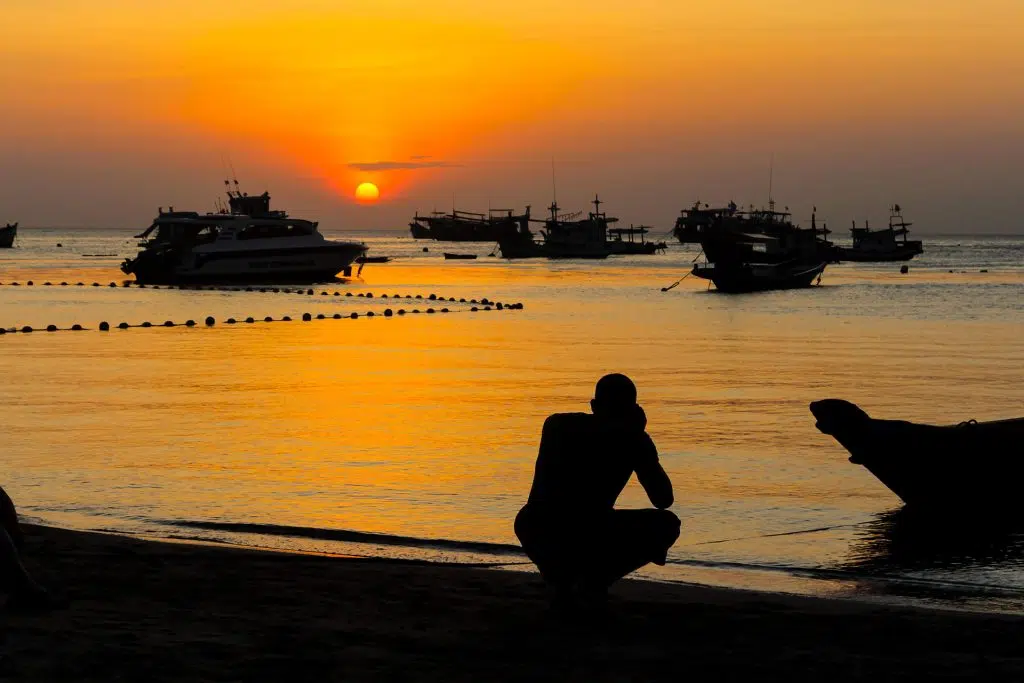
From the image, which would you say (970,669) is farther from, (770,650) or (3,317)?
(3,317)

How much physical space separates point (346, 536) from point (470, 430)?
670cm

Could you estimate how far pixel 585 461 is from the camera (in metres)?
6.99

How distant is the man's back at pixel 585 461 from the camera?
6934 millimetres

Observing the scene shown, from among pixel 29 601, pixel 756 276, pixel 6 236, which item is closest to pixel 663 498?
→ pixel 29 601

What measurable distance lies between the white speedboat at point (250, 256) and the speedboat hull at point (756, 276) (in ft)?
61.2

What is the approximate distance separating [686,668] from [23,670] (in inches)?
116

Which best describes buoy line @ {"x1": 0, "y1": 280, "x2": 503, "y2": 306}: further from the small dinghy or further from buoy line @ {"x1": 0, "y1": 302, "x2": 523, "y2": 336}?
the small dinghy

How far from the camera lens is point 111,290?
64875 millimetres

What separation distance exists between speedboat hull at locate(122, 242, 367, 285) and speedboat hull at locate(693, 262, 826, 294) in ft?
60.1

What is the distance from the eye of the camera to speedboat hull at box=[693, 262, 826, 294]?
7331 cm

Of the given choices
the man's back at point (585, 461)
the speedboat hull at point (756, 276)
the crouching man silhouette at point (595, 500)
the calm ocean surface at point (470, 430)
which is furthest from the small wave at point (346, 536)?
the speedboat hull at point (756, 276)

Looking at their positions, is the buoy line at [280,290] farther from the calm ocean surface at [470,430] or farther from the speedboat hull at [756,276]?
the speedboat hull at [756,276]

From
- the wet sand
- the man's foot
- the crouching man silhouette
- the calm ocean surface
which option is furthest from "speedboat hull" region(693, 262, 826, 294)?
the man's foot

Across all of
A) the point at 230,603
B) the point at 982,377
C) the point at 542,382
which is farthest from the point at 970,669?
the point at 982,377
